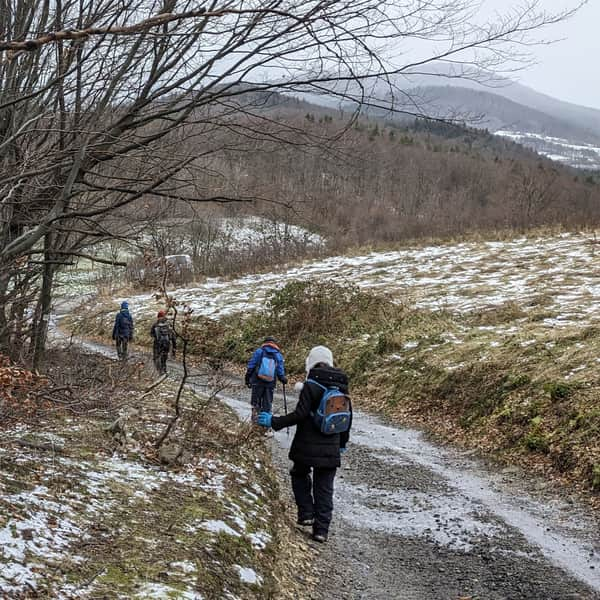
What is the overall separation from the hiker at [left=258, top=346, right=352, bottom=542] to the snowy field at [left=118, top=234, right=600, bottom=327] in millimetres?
10023

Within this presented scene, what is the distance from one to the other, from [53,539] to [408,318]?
15.4 metres

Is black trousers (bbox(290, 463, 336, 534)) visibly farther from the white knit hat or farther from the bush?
the bush

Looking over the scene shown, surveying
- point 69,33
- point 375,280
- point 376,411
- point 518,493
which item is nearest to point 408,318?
point 376,411

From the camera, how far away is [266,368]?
A: 1134 cm

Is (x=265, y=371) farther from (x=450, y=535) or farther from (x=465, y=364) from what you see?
(x=450, y=535)

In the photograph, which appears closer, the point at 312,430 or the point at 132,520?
the point at 132,520

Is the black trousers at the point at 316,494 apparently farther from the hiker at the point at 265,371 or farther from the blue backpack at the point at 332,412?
the hiker at the point at 265,371

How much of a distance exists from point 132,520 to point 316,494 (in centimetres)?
221

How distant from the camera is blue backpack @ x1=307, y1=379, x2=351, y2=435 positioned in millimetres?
6355

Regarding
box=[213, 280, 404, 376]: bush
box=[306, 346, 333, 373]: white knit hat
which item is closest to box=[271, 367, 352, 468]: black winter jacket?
box=[306, 346, 333, 373]: white knit hat

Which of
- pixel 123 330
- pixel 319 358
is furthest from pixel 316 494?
pixel 123 330

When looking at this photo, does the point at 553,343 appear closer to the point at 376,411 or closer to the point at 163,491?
the point at 376,411

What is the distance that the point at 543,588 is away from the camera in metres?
5.89

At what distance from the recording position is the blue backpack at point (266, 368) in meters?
11.3
